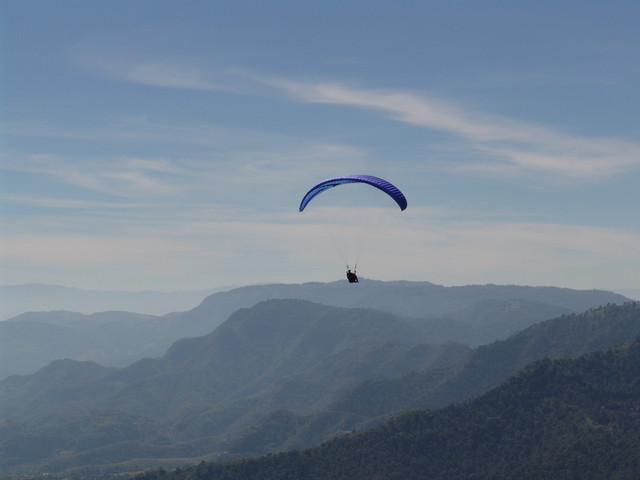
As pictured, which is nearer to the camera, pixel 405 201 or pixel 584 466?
pixel 405 201

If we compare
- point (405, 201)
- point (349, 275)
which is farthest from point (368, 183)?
point (349, 275)

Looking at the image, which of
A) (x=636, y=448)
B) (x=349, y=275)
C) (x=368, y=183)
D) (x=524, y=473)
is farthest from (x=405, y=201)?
(x=636, y=448)

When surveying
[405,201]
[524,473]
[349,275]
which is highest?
[405,201]

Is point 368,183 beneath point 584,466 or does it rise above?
above

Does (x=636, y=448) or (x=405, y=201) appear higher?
(x=405, y=201)

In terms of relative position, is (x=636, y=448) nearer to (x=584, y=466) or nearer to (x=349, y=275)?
(x=584, y=466)

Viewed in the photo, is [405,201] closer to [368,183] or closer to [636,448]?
[368,183]

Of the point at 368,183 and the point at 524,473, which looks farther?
the point at 524,473

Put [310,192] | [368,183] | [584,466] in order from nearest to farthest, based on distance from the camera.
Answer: [368,183], [310,192], [584,466]

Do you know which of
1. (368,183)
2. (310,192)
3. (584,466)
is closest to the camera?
(368,183)
